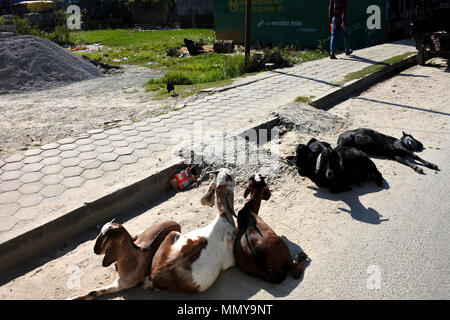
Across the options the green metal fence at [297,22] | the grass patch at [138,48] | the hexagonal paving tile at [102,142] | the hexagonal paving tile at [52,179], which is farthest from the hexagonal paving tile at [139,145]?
the green metal fence at [297,22]

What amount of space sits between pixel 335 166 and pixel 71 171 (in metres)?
2.99

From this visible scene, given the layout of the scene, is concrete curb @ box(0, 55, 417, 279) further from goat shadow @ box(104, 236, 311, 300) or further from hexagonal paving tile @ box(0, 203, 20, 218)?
goat shadow @ box(104, 236, 311, 300)

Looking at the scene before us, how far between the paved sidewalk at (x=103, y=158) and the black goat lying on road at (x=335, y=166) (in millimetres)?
1593

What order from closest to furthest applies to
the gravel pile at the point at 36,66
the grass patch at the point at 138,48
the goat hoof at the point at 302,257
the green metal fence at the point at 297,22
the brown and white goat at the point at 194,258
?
the brown and white goat at the point at 194,258
the goat hoof at the point at 302,257
the gravel pile at the point at 36,66
the green metal fence at the point at 297,22
the grass patch at the point at 138,48

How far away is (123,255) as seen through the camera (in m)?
2.54

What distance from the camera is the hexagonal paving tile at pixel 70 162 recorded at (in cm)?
437

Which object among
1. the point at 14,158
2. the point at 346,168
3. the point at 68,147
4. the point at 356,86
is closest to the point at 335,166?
the point at 346,168

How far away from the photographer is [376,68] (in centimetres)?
886

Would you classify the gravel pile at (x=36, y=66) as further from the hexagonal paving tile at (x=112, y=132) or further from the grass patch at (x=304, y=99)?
the grass patch at (x=304, y=99)

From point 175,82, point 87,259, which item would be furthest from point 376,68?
point 87,259

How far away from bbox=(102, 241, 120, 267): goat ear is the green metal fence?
12097 mm

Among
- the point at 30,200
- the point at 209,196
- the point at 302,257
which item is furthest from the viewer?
the point at 30,200

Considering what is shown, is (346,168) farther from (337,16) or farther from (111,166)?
(337,16)
